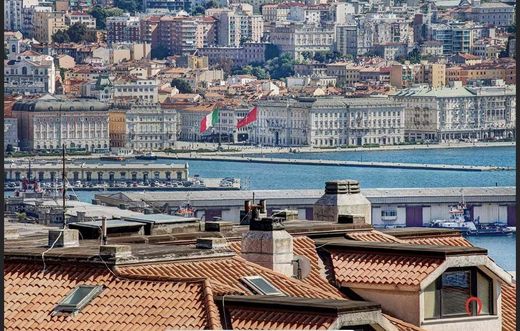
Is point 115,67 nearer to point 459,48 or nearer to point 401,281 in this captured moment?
point 459,48

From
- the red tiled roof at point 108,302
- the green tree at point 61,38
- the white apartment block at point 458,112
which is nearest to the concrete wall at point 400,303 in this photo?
the red tiled roof at point 108,302

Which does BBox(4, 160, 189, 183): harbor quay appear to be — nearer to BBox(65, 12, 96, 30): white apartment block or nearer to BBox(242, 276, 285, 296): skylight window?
BBox(65, 12, 96, 30): white apartment block

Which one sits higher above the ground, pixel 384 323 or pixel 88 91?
pixel 384 323

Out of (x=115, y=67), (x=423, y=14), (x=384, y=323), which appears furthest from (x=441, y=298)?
(x=423, y=14)

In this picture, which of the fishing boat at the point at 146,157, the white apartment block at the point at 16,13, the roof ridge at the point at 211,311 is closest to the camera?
the roof ridge at the point at 211,311

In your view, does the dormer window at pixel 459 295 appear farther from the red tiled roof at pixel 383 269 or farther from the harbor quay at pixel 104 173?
the harbor quay at pixel 104 173
